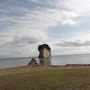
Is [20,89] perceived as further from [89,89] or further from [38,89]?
[89,89]

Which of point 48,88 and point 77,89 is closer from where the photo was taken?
point 77,89

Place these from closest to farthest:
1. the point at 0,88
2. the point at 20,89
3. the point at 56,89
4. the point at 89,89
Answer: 1. the point at 89,89
2. the point at 56,89
3. the point at 20,89
4. the point at 0,88

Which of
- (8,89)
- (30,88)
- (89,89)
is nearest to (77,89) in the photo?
(89,89)

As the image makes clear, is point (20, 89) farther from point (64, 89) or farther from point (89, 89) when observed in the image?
point (89, 89)

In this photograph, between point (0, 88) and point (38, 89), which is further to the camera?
point (0, 88)

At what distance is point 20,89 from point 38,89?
97.4 inches

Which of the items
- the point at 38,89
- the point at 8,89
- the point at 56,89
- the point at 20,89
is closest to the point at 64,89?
the point at 56,89

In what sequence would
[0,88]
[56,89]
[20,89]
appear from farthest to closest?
[0,88] < [20,89] < [56,89]

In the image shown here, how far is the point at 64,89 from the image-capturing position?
87.6ft

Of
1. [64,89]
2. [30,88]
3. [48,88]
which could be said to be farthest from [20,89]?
[64,89]

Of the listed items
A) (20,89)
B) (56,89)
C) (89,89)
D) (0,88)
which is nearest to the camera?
(89,89)

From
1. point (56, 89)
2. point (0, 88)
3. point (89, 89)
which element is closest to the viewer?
point (89, 89)

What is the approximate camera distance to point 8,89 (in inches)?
1222

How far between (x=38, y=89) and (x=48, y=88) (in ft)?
4.18
